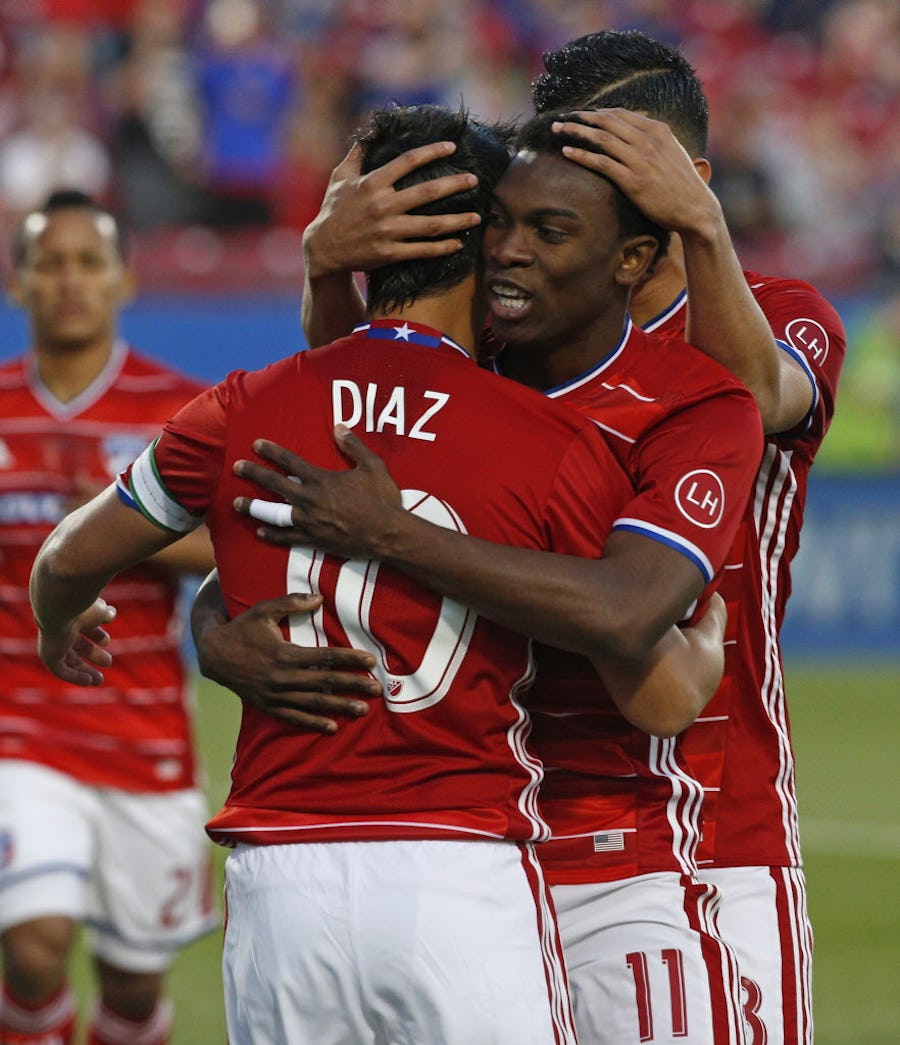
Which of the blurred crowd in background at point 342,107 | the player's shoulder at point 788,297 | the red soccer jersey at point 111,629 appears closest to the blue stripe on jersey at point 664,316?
the player's shoulder at point 788,297

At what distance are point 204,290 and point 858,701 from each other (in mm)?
5193

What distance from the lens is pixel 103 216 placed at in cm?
581

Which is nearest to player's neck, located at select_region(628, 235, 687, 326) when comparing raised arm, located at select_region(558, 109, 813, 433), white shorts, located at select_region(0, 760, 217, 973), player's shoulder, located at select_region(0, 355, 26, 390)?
raised arm, located at select_region(558, 109, 813, 433)

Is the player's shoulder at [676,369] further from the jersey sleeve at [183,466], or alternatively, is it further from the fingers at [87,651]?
the fingers at [87,651]

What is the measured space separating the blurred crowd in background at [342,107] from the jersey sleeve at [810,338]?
9.61 m

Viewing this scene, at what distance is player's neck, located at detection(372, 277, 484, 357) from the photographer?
9.07 ft

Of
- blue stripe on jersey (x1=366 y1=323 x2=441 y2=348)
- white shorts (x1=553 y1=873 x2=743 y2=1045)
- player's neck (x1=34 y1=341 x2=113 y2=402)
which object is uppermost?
player's neck (x1=34 y1=341 x2=113 y2=402)

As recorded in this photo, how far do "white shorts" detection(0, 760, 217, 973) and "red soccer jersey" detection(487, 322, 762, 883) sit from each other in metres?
2.42

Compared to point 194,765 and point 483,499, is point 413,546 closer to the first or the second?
point 483,499

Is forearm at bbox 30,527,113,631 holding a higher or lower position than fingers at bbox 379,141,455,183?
lower

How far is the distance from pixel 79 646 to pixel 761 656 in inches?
46.0

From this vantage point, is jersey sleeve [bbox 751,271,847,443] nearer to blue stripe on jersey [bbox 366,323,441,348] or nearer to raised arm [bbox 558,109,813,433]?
raised arm [bbox 558,109,813,433]

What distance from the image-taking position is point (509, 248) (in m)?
2.75

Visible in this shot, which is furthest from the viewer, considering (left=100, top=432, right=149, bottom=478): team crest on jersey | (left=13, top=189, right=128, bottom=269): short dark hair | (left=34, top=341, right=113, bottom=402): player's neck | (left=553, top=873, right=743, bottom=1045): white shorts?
(left=13, top=189, right=128, bottom=269): short dark hair
